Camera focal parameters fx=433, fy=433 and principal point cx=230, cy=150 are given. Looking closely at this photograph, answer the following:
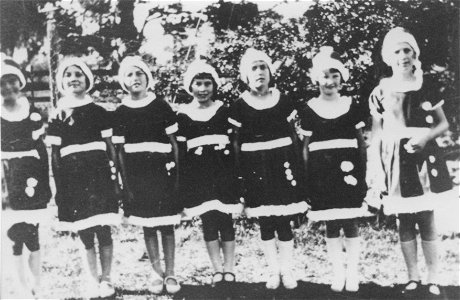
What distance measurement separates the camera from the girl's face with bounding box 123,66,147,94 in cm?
364

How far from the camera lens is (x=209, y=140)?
138 inches

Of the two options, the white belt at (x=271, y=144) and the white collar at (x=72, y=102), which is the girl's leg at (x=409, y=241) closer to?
the white belt at (x=271, y=144)

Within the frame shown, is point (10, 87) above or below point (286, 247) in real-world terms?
above

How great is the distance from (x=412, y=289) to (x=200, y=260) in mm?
1748

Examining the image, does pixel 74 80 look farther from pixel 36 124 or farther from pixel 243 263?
pixel 243 263

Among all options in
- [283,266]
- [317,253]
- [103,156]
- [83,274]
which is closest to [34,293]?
[83,274]

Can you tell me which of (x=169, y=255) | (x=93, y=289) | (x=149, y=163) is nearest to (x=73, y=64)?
(x=149, y=163)

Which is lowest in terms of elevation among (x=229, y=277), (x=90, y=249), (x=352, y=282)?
(x=352, y=282)

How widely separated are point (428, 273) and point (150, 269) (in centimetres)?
232

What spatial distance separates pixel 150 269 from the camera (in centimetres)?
382

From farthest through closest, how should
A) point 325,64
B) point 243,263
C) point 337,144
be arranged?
1. point 243,263
2. point 325,64
3. point 337,144

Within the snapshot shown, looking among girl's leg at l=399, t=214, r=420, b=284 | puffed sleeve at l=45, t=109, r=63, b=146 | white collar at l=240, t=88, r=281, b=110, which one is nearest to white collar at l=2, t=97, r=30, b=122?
puffed sleeve at l=45, t=109, r=63, b=146

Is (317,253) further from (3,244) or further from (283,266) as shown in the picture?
(3,244)

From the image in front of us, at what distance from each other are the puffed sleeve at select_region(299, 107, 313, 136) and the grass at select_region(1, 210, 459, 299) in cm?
80
